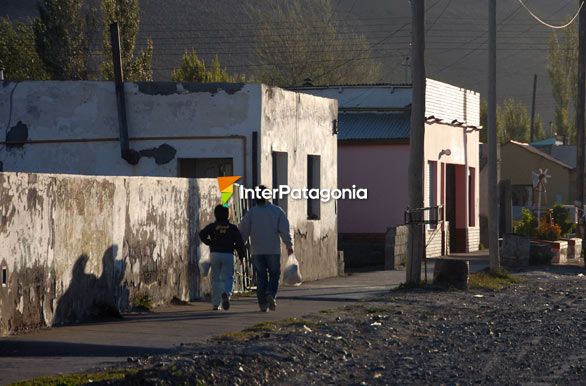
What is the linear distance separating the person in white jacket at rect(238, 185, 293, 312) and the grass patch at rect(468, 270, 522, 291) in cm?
719

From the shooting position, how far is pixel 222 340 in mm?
14641

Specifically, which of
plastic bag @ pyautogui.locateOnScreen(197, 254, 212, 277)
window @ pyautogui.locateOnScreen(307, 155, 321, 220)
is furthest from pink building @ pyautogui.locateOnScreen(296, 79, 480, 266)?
plastic bag @ pyautogui.locateOnScreen(197, 254, 212, 277)

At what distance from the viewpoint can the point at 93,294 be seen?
17203mm

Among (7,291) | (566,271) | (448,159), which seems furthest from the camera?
(448,159)

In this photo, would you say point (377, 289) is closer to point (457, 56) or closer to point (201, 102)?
point (201, 102)

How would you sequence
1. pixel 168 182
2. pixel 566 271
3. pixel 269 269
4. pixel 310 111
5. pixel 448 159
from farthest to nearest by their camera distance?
1. pixel 448 159
2. pixel 566 271
3. pixel 310 111
4. pixel 168 182
5. pixel 269 269

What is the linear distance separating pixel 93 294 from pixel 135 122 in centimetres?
792

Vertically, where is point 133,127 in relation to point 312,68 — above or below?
below

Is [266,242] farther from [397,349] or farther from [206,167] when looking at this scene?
[206,167]

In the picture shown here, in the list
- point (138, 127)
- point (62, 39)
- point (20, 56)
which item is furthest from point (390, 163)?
point (20, 56)

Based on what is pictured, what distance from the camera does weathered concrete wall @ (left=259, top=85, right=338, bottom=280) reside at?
2517 cm

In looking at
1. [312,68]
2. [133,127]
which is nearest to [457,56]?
[312,68]

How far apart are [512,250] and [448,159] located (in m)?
8.24

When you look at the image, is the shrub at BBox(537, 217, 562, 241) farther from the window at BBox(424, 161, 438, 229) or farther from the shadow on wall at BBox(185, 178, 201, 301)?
the shadow on wall at BBox(185, 178, 201, 301)
